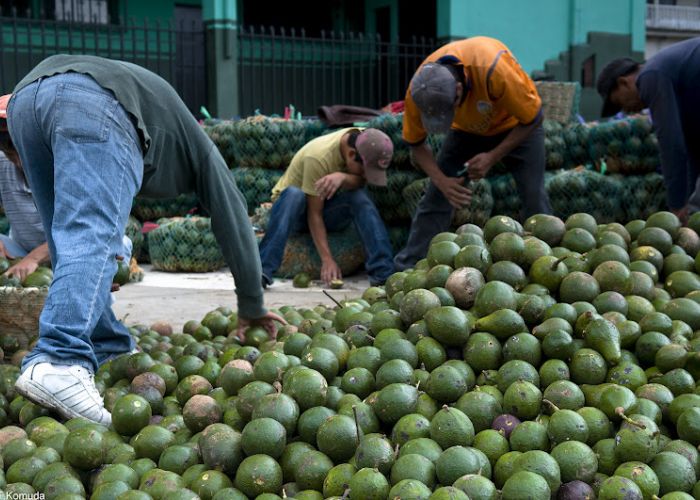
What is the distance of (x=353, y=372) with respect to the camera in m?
2.77

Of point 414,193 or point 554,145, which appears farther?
point 554,145

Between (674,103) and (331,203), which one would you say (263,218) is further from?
(674,103)

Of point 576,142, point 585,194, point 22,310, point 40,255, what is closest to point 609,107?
point 585,194

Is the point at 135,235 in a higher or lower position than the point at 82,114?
lower

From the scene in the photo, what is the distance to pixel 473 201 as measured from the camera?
7289 millimetres

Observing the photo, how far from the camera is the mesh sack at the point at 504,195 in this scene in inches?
301

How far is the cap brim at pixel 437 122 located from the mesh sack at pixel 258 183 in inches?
145

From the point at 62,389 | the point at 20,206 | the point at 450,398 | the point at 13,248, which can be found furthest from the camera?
the point at 13,248

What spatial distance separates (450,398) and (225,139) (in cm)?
697

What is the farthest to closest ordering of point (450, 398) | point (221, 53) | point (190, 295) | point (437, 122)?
A: point (221, 53) < point (190, 295) < point (437, 122) < point (450, 398)

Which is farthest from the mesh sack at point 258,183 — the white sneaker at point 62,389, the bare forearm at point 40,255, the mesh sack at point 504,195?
the white sneaker at point 62,389

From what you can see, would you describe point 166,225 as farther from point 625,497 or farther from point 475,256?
point 625,497

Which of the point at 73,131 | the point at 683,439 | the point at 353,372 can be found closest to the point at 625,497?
the point at 683,439

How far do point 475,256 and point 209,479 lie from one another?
135 cm
